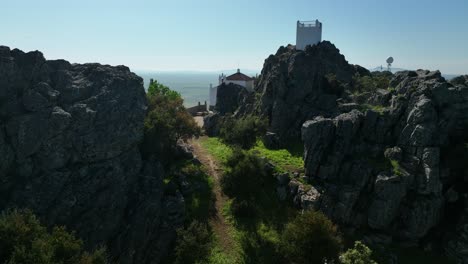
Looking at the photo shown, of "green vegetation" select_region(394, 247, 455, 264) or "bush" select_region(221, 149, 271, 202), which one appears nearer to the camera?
"green vegetation" select_region(394, 247, 455, 264)

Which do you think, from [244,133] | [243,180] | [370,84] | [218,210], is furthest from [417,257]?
[370,84]

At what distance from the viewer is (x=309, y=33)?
71.9 metres

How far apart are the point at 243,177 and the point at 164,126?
12908mm

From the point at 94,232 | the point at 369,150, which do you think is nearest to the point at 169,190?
the point at 94,232

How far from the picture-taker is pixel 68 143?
36750mm

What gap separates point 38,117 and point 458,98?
49.9 meters

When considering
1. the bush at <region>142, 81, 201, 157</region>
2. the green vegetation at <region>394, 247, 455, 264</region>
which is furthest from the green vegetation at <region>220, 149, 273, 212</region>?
the green vegetation at <region>394, 247, 455, 264</region>

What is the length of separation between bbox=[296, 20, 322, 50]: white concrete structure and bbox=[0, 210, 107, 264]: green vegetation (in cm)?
5869

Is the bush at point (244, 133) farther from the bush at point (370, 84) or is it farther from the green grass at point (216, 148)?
the bush at point (370, 84)

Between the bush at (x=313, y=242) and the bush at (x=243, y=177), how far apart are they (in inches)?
418

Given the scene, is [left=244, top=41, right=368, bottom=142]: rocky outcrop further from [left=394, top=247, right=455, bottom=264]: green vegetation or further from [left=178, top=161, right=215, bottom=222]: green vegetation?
[left=394, top=247, right=455, bottom=264]: green vegetation

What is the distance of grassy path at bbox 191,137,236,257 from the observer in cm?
3784

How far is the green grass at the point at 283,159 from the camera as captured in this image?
48.0 metres

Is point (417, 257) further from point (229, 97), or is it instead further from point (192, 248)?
point (229, 97)
